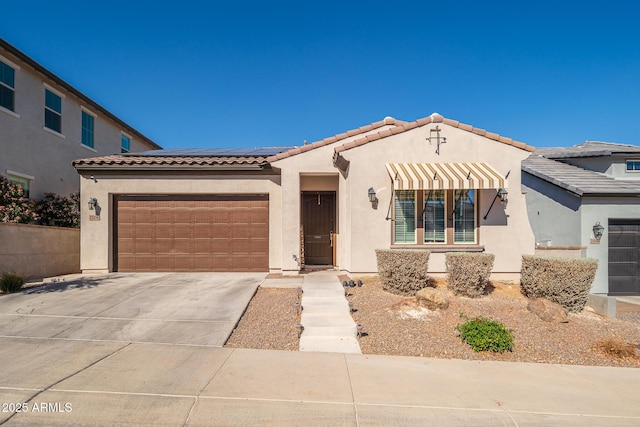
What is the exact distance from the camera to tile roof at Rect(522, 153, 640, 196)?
11.1m

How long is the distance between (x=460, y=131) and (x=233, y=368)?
9.08 meters

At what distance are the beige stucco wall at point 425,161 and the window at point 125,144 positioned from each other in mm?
15469

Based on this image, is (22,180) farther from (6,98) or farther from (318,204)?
(318,204)

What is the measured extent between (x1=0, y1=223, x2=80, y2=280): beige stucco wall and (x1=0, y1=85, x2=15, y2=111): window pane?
507 centimetres

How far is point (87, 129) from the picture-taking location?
16.7 meters

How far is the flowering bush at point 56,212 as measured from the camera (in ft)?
41.9

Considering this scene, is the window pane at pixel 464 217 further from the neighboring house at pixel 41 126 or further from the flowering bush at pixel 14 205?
the neighboring house at pixel 41 126

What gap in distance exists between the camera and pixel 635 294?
11320 millimetres

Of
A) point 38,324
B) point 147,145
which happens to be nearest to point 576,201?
point 38,324

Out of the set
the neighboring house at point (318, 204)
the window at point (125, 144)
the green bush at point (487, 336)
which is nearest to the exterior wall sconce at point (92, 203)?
the neighboring house at point (318, 204)

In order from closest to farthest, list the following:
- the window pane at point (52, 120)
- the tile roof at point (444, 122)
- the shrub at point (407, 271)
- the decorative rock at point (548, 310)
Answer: the decorative rock at point (548, 310)
the shrub at point (407, 271)
the tile roof at point (444, 122)
the window pane at point (52, 120)

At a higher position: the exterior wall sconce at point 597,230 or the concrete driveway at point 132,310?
the exterior wall sconce at point 597,230

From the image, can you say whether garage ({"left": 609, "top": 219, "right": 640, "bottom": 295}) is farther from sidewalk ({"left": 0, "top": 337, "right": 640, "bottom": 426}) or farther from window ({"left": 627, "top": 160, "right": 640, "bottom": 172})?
sidewalk ({"left": 0, "top": 337, "right": 640, "bottom": 426})

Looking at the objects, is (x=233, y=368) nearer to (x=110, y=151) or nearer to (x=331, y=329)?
(x=331, y=329)
